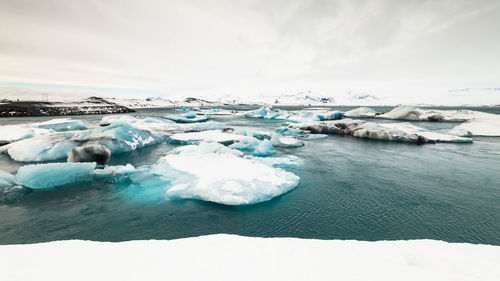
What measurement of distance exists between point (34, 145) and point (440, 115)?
44371 millimetres

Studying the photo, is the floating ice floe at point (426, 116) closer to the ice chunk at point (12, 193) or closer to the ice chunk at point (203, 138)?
the ice chunk at point (203, 138)

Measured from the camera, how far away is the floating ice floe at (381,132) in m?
16.5

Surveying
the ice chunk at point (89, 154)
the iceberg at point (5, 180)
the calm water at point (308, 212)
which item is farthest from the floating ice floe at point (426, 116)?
the iceberg at point (5, 180)

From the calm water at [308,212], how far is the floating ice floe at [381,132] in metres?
7.63

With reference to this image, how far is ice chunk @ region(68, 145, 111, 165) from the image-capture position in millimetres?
9109

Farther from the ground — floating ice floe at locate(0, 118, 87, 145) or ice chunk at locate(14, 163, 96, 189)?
floating ice floe at locate(0, 118, 87, 145)

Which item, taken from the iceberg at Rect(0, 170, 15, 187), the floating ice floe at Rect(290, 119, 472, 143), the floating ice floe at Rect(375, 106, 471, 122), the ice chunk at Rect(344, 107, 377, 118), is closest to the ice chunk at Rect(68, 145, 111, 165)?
the iceberg at Rect(0, 170, 15, 187)

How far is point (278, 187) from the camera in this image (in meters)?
7.14

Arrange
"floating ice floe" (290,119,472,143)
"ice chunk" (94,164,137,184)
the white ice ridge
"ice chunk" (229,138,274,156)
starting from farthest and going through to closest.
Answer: "floating ice floe" (290,119,472,143)
"ice chunk" (229,138,274,156)
"ice chunk" (94,164,137,184)
the white ice ridge

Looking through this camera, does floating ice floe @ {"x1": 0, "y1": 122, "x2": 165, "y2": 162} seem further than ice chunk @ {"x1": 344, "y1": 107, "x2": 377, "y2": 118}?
No

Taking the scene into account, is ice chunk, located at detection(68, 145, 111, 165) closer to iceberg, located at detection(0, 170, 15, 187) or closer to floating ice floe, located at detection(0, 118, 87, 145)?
iceberg, located at detection(0, 170, 15, 187)

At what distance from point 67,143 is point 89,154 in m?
3.06

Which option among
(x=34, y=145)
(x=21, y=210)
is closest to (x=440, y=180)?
(x=21, y=210)

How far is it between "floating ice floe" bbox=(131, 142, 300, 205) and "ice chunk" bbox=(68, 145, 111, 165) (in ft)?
8.86
